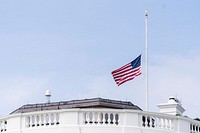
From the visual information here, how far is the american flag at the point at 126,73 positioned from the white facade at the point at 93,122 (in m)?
3.84

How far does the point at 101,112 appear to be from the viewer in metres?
25.6

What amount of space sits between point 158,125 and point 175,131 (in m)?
0.81

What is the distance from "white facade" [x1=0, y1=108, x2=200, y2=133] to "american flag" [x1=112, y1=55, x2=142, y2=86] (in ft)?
12.6

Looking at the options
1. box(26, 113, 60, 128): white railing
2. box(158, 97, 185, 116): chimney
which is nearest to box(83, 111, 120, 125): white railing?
box(26, 113, 60, 128): white railing

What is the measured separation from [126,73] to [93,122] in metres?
5.13

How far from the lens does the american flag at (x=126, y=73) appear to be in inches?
1170

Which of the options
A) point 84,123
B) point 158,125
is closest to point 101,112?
point 84,123

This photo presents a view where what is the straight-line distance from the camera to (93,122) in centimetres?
2541

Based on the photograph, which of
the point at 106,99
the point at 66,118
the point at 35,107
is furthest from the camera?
the point at 35,107

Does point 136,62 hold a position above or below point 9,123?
above

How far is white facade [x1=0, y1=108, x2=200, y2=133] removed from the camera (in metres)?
25.3

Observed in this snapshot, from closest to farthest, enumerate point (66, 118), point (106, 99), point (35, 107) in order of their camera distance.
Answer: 1. point (66, 118)
2. point (106, 99)
3. point (35, 107)

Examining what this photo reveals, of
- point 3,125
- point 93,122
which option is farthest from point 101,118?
point 3,125

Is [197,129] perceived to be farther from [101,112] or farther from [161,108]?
[101,112]
